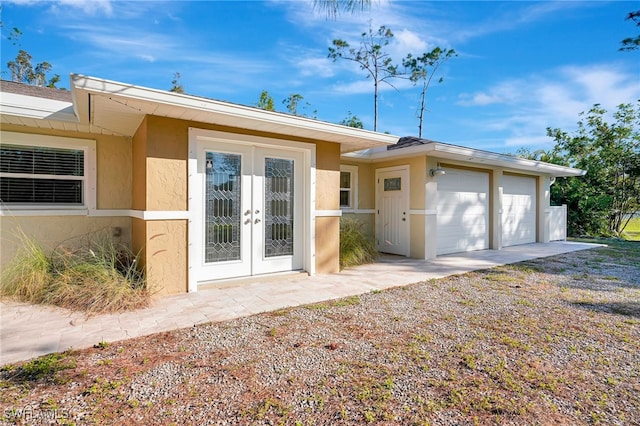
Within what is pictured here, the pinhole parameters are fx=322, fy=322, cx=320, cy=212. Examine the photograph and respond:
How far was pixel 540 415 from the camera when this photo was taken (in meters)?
1.99

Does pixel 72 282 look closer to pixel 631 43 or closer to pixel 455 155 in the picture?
pixel 455 155

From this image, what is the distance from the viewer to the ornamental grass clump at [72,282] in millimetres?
3924

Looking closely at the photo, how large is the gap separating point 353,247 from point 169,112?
4.50 metres

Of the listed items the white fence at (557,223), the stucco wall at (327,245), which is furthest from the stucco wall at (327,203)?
the white fence at (557,223)

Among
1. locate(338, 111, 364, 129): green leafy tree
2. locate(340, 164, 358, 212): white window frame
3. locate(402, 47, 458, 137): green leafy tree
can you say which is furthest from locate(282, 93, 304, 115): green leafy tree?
locate(340, 164, 358, 212): white window frame

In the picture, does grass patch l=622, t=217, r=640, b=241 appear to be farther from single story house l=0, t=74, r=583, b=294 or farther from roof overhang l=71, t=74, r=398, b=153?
roof overhang l=71, t=74, r=398, b=153

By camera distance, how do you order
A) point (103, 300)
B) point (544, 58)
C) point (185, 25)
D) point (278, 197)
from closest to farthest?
1. point (103, 300)
2. point (278, 197)
3. point (185, 25)
4. point (544, 58)

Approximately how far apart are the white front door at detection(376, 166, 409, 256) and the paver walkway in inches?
69.3

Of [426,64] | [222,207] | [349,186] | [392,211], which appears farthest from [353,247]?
[426,64]

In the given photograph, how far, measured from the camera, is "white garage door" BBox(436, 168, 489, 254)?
8.48 meters

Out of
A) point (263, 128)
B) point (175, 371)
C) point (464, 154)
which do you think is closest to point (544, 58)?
point (464, 154)

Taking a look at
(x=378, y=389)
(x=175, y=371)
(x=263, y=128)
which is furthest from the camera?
(x=263, y=128)

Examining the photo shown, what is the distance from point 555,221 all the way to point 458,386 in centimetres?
1246

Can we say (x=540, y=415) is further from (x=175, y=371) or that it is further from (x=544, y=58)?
(x=544, y=58)
